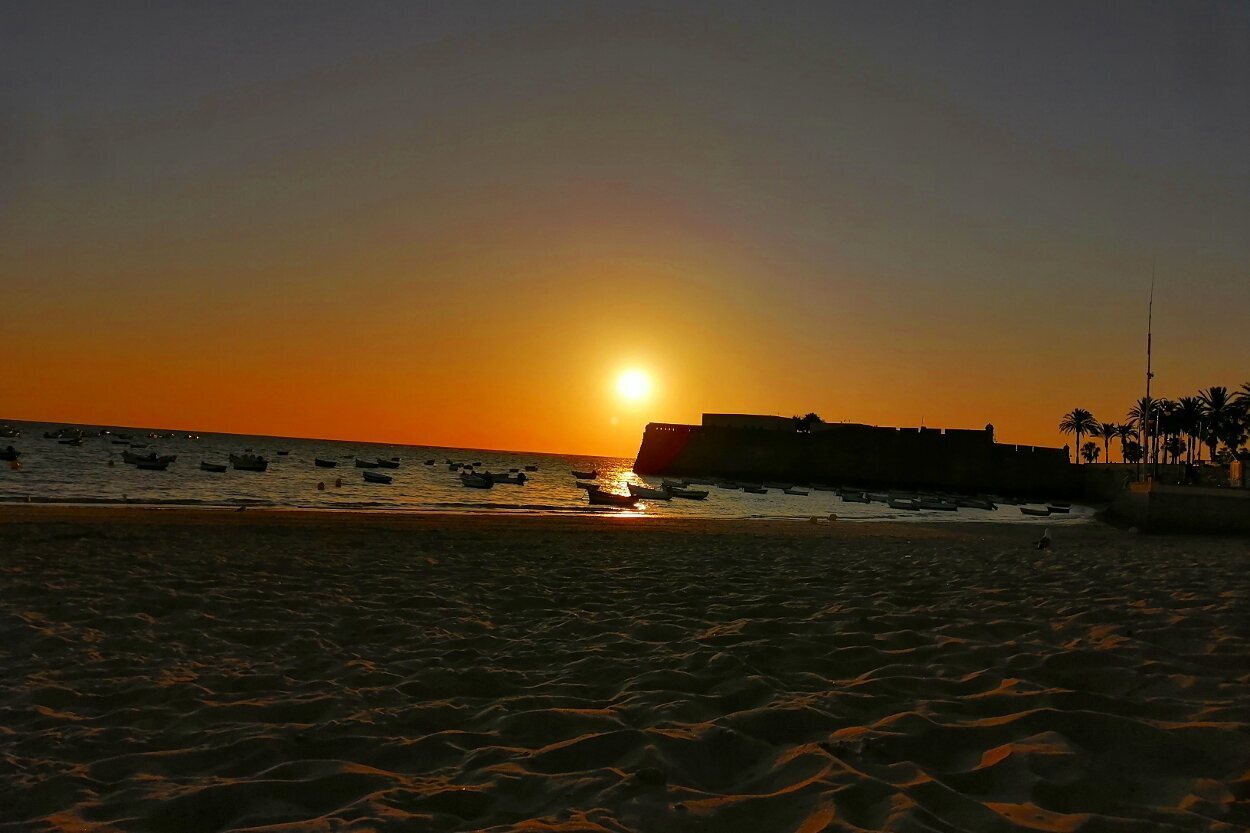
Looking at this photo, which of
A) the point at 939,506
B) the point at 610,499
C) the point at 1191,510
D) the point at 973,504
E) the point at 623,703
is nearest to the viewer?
the point at 623,703

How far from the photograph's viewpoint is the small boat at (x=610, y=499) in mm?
49125

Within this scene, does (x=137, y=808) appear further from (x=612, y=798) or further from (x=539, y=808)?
(x=612, y=798)

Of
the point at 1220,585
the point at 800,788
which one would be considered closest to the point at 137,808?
the point at 800,788

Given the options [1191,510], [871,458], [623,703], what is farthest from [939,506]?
[623,703]

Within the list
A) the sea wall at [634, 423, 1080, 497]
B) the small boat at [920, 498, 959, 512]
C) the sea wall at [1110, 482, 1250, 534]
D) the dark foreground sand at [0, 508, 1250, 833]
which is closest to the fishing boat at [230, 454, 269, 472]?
the small boat at [920, 498, 959, 512]

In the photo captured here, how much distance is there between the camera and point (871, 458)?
3981 inches

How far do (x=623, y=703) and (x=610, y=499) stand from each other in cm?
4479

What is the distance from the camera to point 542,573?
11.8 metres

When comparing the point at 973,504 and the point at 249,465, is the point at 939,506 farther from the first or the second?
the point at 249,465

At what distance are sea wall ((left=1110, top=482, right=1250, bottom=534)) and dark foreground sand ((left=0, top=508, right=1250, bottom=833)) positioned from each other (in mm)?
20662

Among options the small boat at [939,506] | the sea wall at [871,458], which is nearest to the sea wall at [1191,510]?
the small boat at [939,506]

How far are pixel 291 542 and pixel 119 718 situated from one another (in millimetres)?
10756

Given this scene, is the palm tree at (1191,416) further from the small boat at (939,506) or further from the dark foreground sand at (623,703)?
the dark foreground sand at (623,703)

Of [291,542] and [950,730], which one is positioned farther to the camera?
[291,542]
